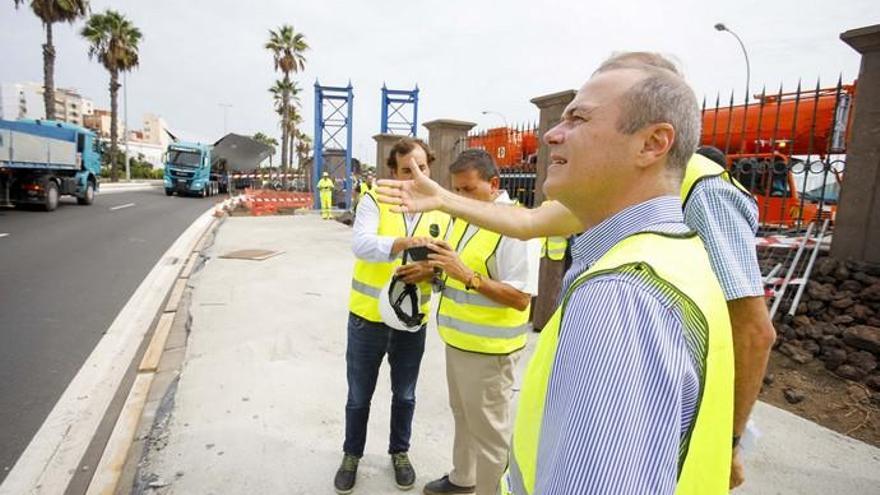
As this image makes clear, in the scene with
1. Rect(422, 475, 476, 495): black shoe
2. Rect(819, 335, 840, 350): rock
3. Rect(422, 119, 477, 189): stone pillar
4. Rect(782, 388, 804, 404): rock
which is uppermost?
Rect(422, 119, 477, 189): stone pillar

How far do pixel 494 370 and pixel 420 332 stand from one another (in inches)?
20.5

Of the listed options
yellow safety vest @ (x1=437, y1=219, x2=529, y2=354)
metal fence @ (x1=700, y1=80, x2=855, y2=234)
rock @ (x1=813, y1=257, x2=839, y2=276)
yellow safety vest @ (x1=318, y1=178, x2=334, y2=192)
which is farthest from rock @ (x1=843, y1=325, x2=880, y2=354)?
yellow safety vest @ (x1=318, y1=178, x2=334, y2=192)

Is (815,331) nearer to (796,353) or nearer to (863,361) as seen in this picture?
(796,353)

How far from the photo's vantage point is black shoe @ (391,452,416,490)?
2.73 m

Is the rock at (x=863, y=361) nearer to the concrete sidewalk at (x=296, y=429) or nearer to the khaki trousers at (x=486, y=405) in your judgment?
the concrete sidewalk at (x=296, y=429)

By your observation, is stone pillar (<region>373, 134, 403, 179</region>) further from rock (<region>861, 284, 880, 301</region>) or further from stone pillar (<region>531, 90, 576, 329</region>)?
rock (<region>861, 284, 880, 301</region>)

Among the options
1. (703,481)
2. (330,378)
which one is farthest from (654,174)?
(330,378)

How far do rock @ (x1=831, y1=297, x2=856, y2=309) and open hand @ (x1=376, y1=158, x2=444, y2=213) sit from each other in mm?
3962

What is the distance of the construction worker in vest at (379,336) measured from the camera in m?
2.69

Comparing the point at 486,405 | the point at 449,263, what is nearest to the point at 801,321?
the point at 486,405

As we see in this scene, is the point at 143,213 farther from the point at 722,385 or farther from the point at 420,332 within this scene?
the point at 722,385

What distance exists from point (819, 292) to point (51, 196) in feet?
64.2

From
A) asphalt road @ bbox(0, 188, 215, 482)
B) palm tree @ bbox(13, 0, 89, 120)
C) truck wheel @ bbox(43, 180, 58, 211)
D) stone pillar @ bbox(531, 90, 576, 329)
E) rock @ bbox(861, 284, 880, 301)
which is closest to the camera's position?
asphalt road @ bbox(0, 188, 215, 482)

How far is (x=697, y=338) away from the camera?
72 cm
